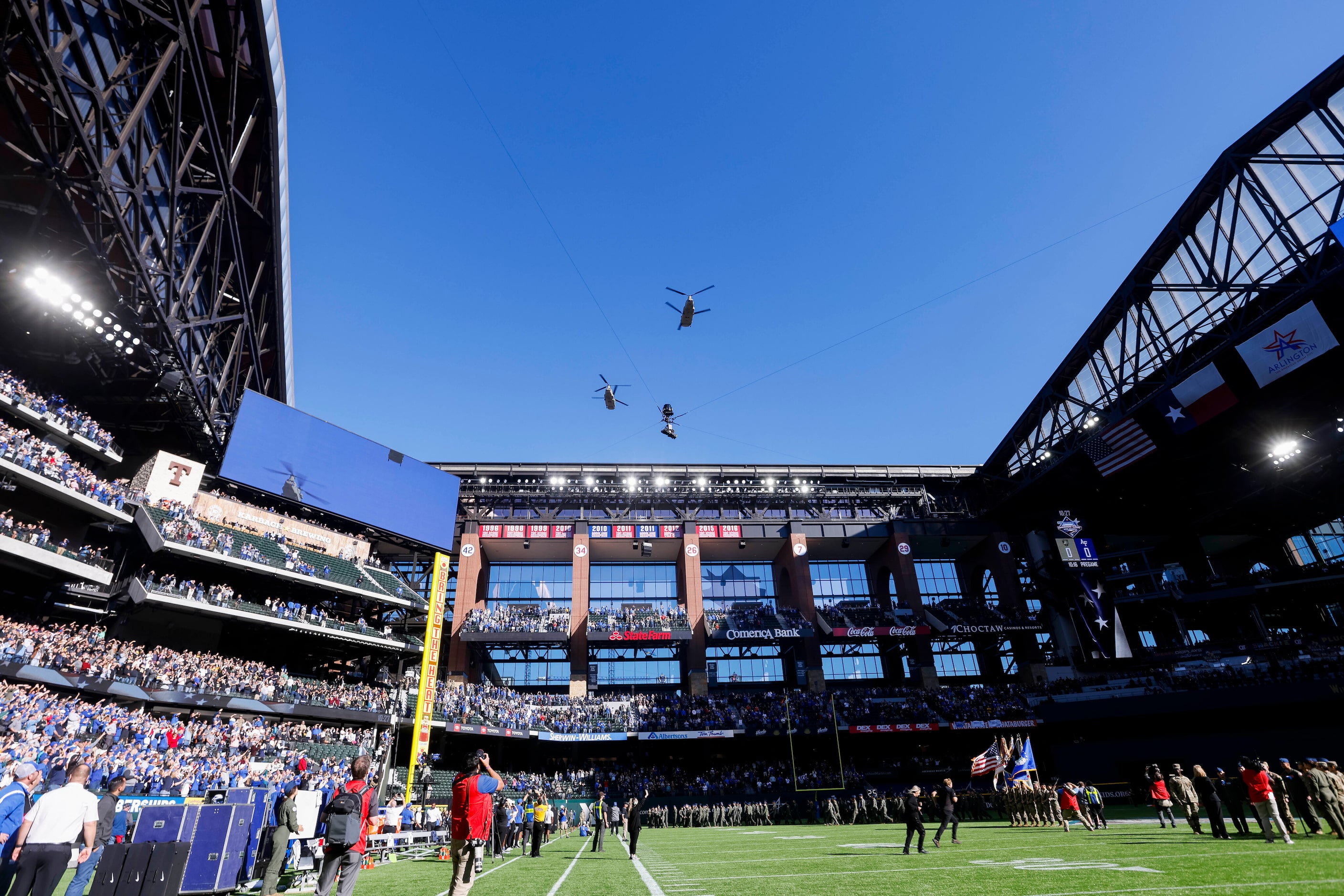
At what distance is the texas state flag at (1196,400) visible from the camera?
115 feet

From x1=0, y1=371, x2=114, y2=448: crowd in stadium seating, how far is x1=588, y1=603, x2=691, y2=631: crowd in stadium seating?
29828 mm

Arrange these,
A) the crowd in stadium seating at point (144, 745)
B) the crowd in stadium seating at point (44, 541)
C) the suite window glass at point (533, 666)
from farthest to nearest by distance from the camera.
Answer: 1. the suite window glass at point (533, 666)
2. the crowd in stadium seating at point (44, 541)
3. the crowd in stadium seating at point (144, 745)

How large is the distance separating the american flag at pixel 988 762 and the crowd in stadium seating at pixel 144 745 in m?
23.8

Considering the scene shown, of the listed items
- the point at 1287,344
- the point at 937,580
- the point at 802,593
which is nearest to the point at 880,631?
the point at 802,593

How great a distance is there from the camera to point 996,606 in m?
51.6

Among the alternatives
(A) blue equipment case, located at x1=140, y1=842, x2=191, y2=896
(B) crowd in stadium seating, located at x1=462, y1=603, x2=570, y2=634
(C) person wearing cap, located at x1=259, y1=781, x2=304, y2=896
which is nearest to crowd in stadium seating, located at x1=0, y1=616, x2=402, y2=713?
(B) crowd in stadium seating, located at x1=462, y1=603, x2=570, y2=634

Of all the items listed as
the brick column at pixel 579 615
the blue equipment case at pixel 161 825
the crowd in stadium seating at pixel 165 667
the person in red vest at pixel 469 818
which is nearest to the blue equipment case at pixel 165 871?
the blue equipment case at pixel 161 825

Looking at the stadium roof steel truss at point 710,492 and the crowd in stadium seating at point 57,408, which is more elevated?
the stadium roof steel truss at point 710,492

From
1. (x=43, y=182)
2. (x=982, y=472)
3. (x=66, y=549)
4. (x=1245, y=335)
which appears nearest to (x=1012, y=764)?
(x=1245, y=335)

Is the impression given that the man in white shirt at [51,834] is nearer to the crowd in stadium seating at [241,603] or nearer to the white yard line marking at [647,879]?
the white yard line marking at [647,879]

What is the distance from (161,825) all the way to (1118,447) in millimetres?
47294

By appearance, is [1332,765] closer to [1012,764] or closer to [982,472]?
[1012,764]

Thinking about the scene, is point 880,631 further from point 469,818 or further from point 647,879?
point 469,818

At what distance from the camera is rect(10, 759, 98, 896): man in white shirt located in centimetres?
668
